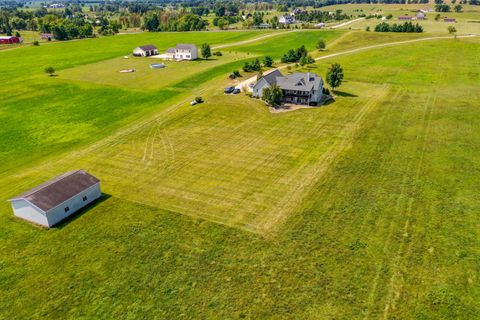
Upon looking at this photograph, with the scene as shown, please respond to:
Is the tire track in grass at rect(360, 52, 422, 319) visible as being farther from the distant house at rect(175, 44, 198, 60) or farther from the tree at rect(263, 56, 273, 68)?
the distant house at rect(175, 44, 198, 60)

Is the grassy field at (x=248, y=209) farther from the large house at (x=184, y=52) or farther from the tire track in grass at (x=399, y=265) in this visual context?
the large house at (x=184, y=52)

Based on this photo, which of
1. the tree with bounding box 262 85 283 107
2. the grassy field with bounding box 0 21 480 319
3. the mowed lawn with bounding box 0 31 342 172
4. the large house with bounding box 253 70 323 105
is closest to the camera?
the grassy field with bounding box 0 21 480 319

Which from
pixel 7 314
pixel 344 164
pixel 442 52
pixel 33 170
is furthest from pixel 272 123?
pixel 442 52

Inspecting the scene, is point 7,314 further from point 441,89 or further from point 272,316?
point 441,89

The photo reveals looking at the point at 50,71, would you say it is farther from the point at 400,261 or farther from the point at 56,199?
the point at 400,261

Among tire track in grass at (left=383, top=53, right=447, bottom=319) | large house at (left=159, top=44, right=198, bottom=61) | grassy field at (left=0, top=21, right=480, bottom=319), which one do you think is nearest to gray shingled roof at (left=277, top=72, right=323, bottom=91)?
grassy field at (left=0, top=21, right=480, bottom=319)

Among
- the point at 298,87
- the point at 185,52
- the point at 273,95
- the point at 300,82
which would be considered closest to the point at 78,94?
the point at 185,52

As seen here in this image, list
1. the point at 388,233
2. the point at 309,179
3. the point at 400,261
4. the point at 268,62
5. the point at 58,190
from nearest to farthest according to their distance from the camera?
1. the point at 400,261
2. the point at 388,233
3. the point at 58,190
4. the point at 309,179
5. the point at 268,62

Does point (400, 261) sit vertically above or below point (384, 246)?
below
